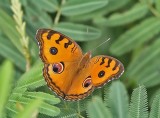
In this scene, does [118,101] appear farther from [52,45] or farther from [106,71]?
[52,45]

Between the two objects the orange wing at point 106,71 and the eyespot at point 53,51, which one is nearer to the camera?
the orange wing at point 106,71

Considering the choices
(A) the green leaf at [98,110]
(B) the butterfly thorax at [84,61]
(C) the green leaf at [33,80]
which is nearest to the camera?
(A) the green leaf at [98,110]

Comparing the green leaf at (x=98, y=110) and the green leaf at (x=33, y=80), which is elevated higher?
the green leaf at (x=33, y=80)

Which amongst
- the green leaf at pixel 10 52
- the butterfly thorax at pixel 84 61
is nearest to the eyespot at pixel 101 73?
the butterfly thorax at pixel 84 61

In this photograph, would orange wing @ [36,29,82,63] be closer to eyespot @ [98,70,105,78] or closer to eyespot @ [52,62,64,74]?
eyespot @ [52,62,64,74]

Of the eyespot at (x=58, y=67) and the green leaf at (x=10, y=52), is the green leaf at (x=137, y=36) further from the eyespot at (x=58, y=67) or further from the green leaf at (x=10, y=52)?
the eyespot at (x=58, y=67)

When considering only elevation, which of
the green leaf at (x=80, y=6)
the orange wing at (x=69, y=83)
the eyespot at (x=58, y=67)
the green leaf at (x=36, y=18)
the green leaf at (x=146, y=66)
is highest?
the green leaf at (x=80, y=6)

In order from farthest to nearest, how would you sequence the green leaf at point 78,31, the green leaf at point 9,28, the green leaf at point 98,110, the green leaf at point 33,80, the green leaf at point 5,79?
the green leaf at point 78,31
the green leaf at point 9,28
the green leaf at point 33,80
the green leaf at point 98,110
the green leaf at point 5,79

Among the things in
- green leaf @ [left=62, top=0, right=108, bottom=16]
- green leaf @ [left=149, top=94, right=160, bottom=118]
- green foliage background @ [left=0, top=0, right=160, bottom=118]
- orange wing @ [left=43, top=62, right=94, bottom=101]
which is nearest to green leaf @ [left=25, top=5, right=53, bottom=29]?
green foliage background @ [left=0, top=0, right=160, bottom=118]
